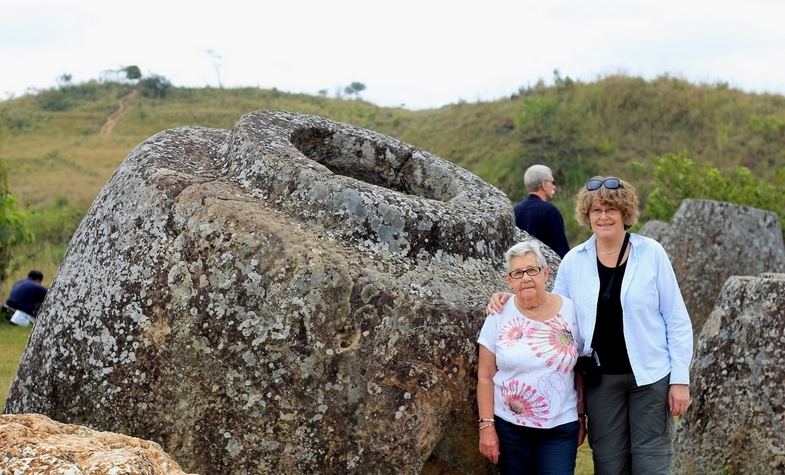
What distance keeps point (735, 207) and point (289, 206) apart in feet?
30.0

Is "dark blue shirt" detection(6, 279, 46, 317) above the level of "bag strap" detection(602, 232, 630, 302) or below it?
below

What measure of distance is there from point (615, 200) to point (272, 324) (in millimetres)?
1774

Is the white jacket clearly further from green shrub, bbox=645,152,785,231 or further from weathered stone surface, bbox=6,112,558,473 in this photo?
green shrub, bbox=645,152,785,231

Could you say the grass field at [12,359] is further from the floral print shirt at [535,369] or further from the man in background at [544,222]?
the floral print shirt at [535,369]

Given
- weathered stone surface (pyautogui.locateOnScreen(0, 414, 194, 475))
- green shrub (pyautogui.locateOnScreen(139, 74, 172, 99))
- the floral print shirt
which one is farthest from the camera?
green shrub (pyautogui.locateOnScreen(139, 74, 172, 99))

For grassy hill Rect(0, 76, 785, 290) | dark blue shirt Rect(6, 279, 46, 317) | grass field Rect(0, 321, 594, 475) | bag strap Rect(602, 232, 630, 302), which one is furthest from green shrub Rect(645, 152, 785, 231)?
bag strap Rect(602, 232, 630, 302)

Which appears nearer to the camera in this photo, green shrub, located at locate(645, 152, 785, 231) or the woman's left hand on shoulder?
the woman's left hand on shoulder

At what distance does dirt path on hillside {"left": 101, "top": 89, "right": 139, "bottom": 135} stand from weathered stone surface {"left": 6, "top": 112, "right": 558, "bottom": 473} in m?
40.8

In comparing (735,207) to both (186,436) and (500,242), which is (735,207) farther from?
(186,436)

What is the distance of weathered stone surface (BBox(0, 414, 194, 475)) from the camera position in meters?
3.19

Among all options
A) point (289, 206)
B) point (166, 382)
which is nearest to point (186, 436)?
point (166, 382)

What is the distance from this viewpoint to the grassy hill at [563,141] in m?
26.2

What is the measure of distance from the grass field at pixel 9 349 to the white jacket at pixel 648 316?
220 inches

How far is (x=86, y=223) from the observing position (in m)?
5.82
